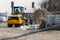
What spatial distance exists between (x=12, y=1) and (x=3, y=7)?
2.32 m

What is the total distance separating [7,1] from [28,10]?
5082mm

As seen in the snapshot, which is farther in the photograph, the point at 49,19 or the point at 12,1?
the point at 12,1

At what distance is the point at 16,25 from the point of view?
26.5 m

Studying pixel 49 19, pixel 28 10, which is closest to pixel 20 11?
pixel 49 19

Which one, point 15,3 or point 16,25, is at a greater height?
point 15,3

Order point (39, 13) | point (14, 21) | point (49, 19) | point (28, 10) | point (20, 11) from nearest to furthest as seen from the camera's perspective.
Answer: point (49, 19) < point (14, 21) < point (20, 11) < point (39, 13) < point (28, 10)

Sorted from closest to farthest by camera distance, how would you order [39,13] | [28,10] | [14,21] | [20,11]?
[14,21], [20,11], [39,13], [28,10]

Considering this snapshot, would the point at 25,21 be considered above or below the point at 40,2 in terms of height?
below

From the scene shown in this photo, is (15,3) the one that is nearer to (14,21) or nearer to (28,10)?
(28,10)

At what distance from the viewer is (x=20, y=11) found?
29297 mm

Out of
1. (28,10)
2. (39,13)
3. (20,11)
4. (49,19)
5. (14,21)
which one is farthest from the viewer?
(28,10)

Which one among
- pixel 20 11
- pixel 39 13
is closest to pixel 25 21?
pixel 20 11

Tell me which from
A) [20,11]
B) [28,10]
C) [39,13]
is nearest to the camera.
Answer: [20,11]

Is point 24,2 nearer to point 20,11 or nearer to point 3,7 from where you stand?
point 3,7
